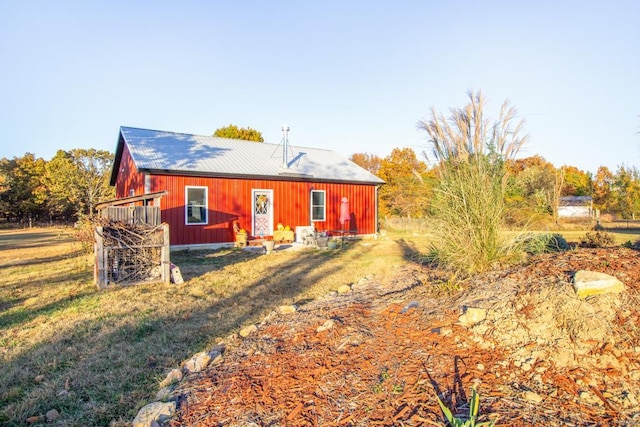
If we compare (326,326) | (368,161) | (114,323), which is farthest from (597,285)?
(368,161)

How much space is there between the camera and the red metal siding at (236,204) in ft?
39.9

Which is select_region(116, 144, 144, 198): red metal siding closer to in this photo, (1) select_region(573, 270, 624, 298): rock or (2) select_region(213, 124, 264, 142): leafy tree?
(1) select_region(573, 270, 624, 298): rock

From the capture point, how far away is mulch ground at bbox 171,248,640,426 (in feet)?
6.97

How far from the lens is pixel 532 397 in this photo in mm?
2176

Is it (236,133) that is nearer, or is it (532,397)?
(532,397)

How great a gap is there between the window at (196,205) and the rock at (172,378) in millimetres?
9903

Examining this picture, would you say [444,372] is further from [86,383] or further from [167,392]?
[86,383]

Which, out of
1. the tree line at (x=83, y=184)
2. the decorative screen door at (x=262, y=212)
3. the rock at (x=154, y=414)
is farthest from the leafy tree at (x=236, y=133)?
the rock at (x=154, y=414)

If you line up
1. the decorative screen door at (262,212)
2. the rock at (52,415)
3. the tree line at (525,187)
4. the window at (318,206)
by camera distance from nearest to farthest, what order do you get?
the rock at (52,415), the tree line at (525,187), the decorative screen door at (262,212), the window at (318,206)

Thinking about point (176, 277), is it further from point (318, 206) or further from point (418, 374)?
point (318, 206)

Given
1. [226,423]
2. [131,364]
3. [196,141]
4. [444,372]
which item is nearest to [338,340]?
[444,372]

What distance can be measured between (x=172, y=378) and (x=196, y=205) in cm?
1014

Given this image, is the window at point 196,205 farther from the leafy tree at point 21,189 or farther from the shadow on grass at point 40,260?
the leafy tree at point 21,189

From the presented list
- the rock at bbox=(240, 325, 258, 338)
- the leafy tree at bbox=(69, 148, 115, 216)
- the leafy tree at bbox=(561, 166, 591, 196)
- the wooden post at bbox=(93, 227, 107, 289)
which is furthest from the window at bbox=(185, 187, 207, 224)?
the leafy tree at bbox=(561, 166, 591, 196)
